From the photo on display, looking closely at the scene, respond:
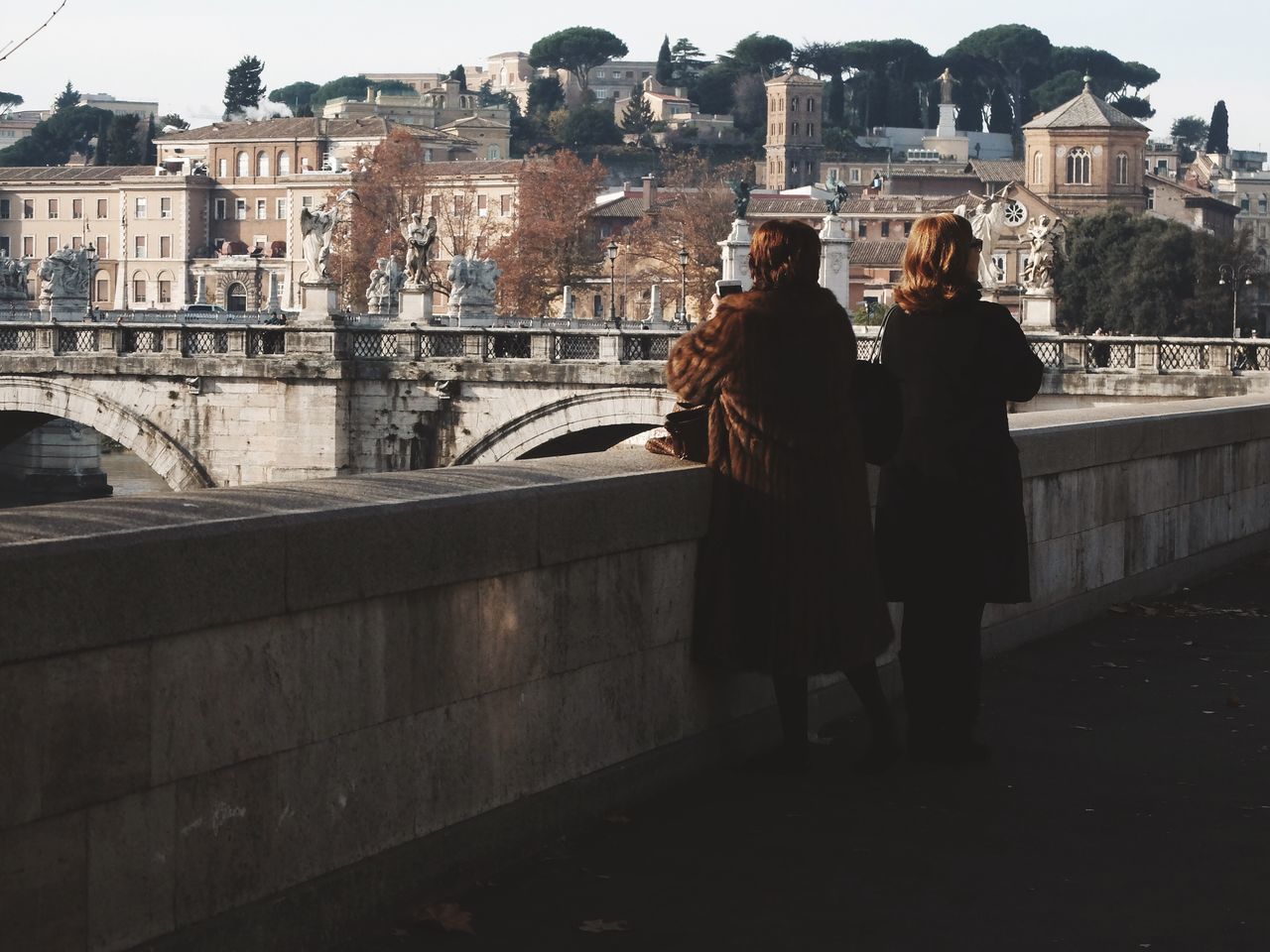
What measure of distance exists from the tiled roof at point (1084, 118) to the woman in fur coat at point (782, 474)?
438ft

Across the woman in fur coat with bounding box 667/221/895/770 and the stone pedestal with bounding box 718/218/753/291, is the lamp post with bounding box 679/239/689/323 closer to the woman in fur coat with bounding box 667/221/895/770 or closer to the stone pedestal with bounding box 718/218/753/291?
the stone pedestal with bounding box 718/218/753/291

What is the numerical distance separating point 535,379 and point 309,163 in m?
102

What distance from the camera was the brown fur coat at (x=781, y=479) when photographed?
5.68 m

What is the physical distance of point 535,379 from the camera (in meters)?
40.5

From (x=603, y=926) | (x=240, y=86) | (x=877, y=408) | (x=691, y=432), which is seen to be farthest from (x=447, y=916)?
(x=240, y=86)

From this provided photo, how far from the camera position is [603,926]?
4637mm

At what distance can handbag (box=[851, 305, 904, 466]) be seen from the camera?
5.91 metres

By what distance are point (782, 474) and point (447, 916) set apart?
5.04 ft

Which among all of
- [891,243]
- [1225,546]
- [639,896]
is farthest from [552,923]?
[891,243]

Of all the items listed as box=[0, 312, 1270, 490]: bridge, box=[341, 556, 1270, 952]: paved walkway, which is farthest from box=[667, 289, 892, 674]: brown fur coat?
box=[0, 312, 1270, 490]: bridge

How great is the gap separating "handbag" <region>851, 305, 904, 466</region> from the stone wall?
44 centimetres

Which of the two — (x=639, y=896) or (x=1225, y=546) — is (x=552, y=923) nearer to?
(x=639, y=896)

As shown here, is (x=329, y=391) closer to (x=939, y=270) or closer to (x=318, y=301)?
(x=318, y=301)

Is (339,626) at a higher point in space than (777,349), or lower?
lower
